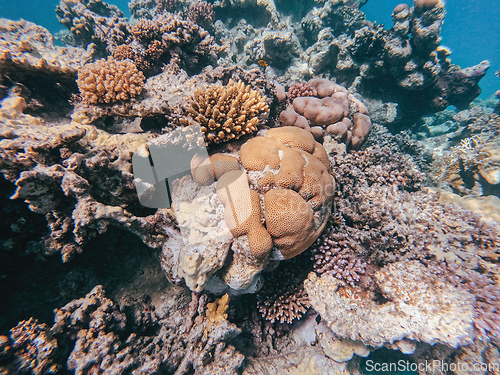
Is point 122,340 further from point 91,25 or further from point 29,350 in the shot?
point 91,25

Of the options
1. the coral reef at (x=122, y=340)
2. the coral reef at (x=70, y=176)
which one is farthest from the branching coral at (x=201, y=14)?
the coral reef at (x=122, y=340)

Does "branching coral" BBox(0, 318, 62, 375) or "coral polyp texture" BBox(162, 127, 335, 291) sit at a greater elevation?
"coral polyp texture" BBox(162, 127, 335, 291)

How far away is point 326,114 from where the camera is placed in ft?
16.3

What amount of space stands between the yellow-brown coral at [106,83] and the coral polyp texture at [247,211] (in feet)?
5.96

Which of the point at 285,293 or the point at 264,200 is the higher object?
the point at 264,200

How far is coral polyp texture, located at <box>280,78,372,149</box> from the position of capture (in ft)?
16.2

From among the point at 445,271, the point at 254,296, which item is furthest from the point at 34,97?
the point at 445,271

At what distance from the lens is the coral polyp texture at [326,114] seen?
4.93 m

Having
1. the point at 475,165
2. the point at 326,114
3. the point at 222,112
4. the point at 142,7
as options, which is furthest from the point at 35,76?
the point at 142,7

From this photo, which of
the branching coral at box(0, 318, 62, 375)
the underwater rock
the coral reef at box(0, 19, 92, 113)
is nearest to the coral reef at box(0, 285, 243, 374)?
the branching coral at box(0, 318, 62, 375)

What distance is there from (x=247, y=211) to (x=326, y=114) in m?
3.48

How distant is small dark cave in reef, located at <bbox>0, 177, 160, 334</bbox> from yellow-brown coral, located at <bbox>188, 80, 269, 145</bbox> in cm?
237

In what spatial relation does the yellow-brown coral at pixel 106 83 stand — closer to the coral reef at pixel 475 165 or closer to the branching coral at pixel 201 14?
the branching coral at pixel 201 14

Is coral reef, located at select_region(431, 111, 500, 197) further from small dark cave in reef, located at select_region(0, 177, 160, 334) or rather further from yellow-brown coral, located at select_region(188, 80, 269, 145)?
small dark cave in reef, located at select_region(0, 177, 160, 334)
